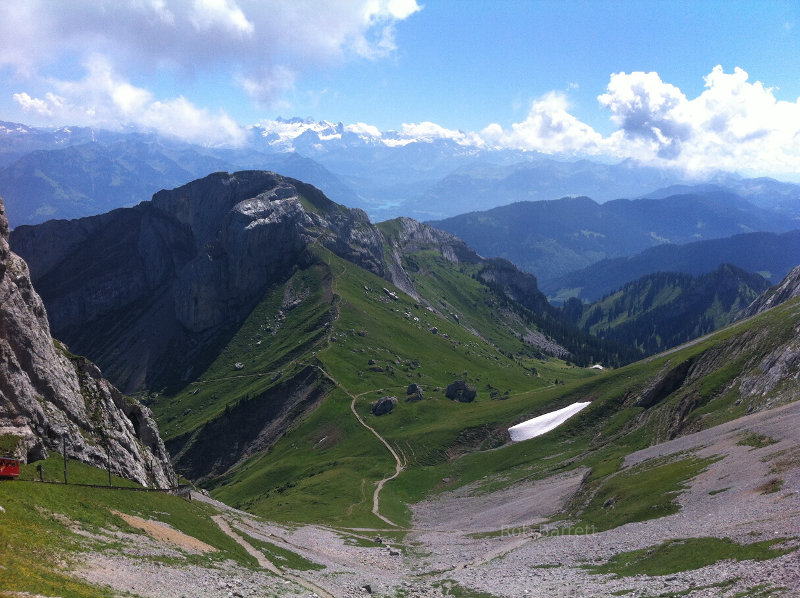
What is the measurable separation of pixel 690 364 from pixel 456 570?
8101 cm

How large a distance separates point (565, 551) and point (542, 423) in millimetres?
84204

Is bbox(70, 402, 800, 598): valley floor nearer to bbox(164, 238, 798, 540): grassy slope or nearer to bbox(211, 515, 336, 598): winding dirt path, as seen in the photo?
bbox(211, 515, 336, 598): winding dirt path

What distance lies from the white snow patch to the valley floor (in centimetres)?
4529

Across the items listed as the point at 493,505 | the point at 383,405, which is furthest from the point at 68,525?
the point at 383,405

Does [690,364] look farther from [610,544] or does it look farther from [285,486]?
[285,486]

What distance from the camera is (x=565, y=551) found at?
61.4 m

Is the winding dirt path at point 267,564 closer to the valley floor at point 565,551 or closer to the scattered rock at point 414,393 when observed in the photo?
the valley floor at point 565,551

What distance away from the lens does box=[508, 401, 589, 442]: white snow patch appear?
141125 mm

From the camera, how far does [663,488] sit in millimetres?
69750

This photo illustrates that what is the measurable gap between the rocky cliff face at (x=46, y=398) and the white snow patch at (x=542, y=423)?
283ft

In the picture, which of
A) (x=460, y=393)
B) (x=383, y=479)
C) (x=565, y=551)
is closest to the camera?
(x=565, y=551)

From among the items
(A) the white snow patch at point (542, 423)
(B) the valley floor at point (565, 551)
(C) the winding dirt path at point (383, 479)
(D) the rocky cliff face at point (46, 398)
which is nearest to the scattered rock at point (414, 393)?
(C) the winding dirt path at point (383, 479)

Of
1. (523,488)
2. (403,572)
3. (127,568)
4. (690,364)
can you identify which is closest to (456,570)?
(403,572)

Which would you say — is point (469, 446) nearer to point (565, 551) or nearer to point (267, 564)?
point (565, 551)
